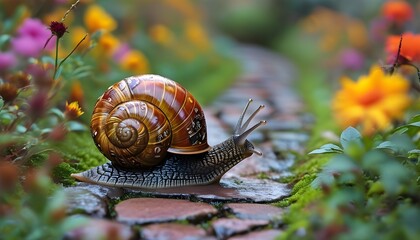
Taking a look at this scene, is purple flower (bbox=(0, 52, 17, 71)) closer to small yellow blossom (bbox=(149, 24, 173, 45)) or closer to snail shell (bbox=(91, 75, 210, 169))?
snail shell (bbox=(91, 75, 210, 169))

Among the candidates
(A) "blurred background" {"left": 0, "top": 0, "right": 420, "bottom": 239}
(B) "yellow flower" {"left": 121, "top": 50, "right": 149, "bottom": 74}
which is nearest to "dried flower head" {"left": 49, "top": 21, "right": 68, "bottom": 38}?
(A) "blurred background" {"left": 0, "top": 0, "right": 420, "bottom": 239}

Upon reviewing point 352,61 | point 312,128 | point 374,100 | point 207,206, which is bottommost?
point 207,206

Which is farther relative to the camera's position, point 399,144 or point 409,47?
point 409,47

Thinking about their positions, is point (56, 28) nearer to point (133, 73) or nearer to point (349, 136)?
point (349, 136)

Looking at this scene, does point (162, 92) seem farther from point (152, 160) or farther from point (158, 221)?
point (158, 221)

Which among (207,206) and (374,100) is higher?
(374,100)

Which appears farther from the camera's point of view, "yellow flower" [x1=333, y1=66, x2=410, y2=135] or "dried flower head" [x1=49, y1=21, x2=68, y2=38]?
"dried flower head" [x1=49, y1=21, x2=68, y2=38]

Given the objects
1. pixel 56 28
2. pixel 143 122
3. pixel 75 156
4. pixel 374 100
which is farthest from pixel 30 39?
pixel 374 100
